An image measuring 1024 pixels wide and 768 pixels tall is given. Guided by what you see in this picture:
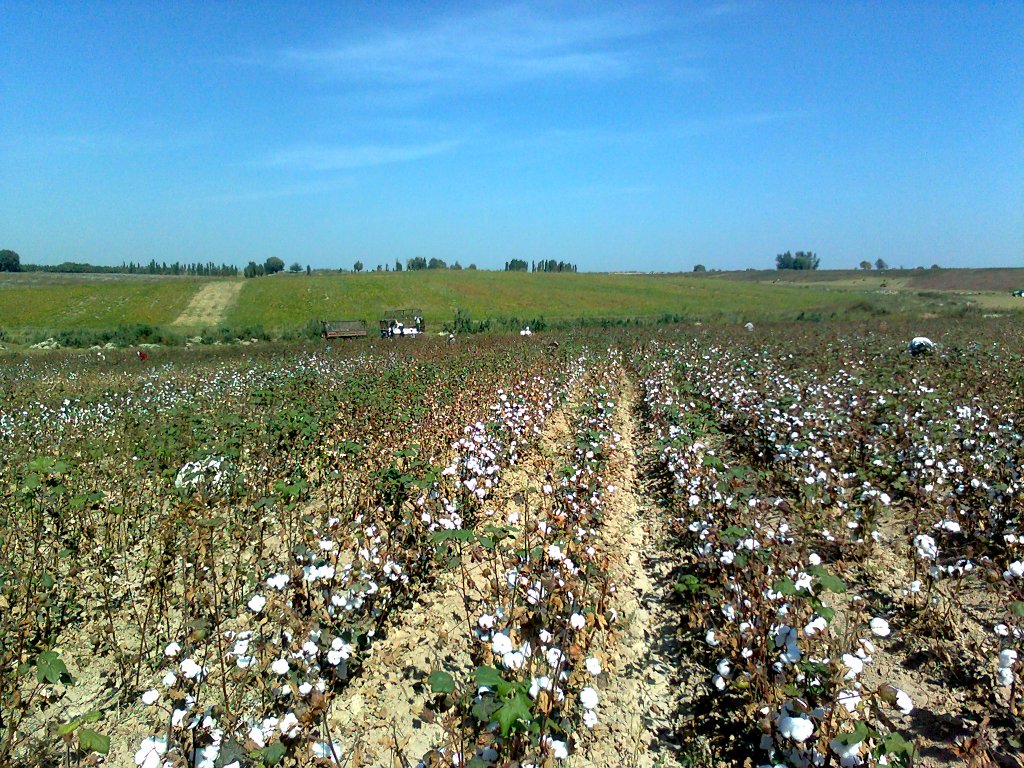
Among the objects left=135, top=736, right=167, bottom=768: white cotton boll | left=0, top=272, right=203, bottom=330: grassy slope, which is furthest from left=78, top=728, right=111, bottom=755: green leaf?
left=0, top=272, right=203, bottom=330: grassy slope

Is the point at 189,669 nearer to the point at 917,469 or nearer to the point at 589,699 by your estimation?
the point at 589,699

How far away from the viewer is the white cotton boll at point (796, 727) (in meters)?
2.59

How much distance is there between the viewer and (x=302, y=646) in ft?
11.2

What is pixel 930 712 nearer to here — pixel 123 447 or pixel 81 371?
pixel 123 447

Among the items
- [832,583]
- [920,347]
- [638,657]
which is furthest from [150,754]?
[920,347]

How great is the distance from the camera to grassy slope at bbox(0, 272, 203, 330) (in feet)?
155

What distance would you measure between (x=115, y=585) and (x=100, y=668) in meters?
0.98

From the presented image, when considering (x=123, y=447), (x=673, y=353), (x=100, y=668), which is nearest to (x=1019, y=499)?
(x=100, y=668)

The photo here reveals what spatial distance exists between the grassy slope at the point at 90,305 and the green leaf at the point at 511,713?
49.3 m

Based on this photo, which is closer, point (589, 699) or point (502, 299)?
point (589, 699)

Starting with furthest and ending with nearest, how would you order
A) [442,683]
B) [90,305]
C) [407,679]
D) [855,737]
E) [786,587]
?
[90,305], [407,679], [786,587], [442,683], [855,737]

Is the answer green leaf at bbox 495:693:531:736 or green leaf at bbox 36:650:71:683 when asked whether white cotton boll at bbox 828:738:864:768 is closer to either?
green leaf at bbox 495:693:531:736

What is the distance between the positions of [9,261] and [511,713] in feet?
500

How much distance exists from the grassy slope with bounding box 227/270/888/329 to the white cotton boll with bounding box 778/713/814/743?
40.0 m
